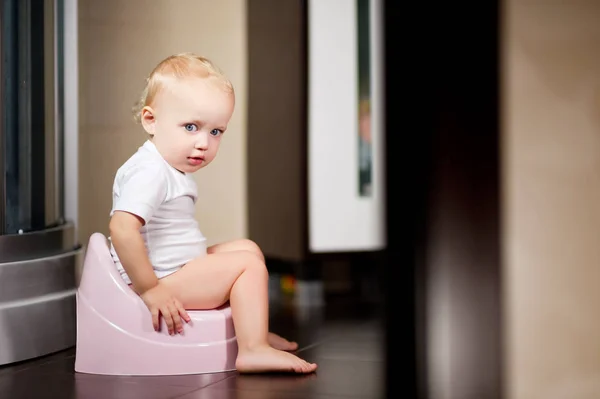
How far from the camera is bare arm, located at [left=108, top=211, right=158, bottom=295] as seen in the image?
101cm

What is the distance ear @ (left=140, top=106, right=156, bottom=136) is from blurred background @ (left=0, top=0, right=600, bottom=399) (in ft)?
0.42

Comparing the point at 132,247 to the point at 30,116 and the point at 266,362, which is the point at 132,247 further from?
the point at 30,116

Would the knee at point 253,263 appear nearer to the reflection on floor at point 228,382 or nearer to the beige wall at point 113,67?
the reflection on floor at point 228,382

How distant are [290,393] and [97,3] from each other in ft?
3.01

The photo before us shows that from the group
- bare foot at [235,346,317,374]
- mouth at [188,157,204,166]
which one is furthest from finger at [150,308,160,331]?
mouth at [188,157,204,166]

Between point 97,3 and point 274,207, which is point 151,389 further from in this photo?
point 274,207

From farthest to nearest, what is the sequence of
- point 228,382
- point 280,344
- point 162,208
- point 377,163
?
point 280,344 → point 162,208 → point 228,382 → point 377,163

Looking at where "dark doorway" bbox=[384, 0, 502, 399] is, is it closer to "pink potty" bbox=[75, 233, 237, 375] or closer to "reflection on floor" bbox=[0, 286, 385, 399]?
"reflection on floor" bbox=[0, 286, 385, 399]

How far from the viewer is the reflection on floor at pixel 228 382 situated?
0.92m

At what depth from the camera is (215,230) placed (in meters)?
1.77

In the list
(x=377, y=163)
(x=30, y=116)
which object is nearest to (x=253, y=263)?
(x=30, y=116)

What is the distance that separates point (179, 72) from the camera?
1095 millimetres

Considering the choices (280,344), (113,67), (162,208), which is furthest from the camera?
(113,67)

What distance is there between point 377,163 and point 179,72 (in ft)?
2.18
